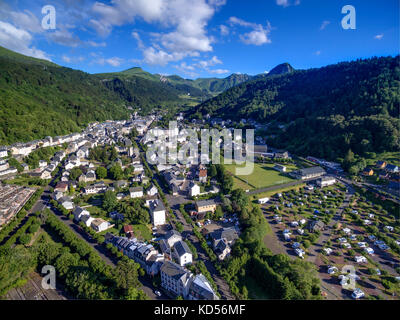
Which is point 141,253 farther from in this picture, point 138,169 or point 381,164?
point 381,164

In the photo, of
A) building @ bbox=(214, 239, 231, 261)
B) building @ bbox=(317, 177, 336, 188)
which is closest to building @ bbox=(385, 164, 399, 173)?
building @ bbox=(317, 177, 336, 188)

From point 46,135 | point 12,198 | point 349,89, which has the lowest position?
point 12,198

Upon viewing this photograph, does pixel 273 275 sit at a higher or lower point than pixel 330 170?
lower

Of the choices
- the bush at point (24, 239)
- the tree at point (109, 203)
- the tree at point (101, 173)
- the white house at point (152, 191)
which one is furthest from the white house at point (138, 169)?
the bush at point (24, 239)

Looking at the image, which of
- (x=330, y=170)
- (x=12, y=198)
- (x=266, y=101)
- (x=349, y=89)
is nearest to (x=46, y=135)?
(x=12, y=198)

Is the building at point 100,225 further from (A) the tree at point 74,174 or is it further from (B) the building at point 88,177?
(A) the tree at point 74,174

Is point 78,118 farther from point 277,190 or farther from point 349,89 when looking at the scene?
point 349,89

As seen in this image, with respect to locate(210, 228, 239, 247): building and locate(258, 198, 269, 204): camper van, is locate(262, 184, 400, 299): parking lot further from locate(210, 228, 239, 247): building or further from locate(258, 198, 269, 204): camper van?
locate(210, 228, 239, 247): building
